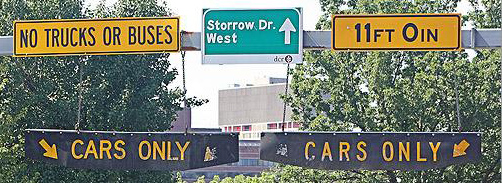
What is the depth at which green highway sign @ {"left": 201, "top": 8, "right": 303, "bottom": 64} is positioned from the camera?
53.8 feet

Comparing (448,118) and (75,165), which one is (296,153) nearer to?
(75,165)

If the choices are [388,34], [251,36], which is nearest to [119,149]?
[251,36]

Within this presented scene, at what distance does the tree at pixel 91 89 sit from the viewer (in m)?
44.6

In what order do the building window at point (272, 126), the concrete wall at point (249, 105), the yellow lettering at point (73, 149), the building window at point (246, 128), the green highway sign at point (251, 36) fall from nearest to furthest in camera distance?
the green highway sign at point (251, 36)
the yellow lettering at point (73, 149)
the building window at point (272, 126)
the concrete wall at point (249, 105)
the building window at point (246, 128)

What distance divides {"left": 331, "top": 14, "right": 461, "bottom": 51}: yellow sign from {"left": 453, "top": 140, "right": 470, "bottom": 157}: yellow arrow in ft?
5.82

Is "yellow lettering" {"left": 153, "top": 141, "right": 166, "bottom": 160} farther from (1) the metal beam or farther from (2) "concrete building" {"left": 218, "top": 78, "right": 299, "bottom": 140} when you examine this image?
(2) "concrete building" {"left": 218, "top": 78, "right": 299, "bottom": 140}

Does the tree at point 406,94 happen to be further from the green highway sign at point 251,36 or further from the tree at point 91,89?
the green highway sign at point 251,36

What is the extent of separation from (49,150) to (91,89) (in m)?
28.6

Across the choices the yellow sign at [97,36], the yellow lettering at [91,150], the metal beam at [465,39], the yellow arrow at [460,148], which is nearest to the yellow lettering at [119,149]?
the yellow lettering at [91,150]

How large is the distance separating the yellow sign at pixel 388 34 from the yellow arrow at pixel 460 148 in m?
1.77

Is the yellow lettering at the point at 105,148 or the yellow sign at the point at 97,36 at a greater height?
the yellow sign at the point at 97,36

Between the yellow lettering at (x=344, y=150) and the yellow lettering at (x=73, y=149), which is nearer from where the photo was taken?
the yellow lettering at (x=344, y=150)

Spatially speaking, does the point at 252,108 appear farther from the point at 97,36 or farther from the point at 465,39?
the point at 465,39

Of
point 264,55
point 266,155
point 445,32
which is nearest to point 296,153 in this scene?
point 266,155
